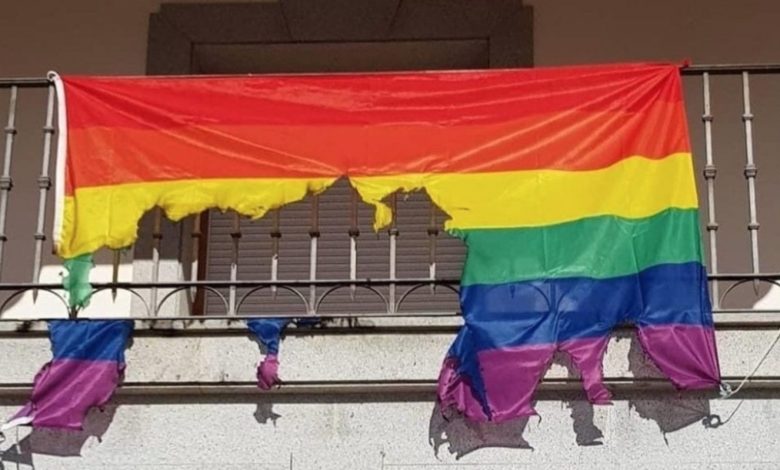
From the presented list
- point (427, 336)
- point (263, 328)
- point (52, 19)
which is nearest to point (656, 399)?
point (427, 336)

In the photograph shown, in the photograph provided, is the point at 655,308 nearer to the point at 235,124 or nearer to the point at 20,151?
the point at 235,124

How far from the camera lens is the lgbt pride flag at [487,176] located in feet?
18.8

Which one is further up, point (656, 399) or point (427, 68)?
point (427, 68)

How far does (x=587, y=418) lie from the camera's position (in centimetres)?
580

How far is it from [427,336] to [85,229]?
156 centimetres

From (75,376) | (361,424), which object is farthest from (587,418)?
(75,376)

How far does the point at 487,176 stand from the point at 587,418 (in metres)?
1.11

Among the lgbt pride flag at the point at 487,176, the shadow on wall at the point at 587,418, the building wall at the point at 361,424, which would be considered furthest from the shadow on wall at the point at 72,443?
the shadow on wall at the point at 587,418

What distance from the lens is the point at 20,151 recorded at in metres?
7.74

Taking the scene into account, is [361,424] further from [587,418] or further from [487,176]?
[487,176]

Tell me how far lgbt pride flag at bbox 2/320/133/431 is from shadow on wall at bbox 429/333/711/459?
1419 millimetres

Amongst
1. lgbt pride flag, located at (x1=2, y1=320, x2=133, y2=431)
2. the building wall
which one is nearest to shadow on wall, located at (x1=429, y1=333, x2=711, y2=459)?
the building wall

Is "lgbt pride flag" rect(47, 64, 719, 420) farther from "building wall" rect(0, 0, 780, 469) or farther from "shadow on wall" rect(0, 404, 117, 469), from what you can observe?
"shadow on wall" rect(0, 404, 117, 469)

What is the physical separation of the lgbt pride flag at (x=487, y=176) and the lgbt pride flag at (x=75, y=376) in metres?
0.37
